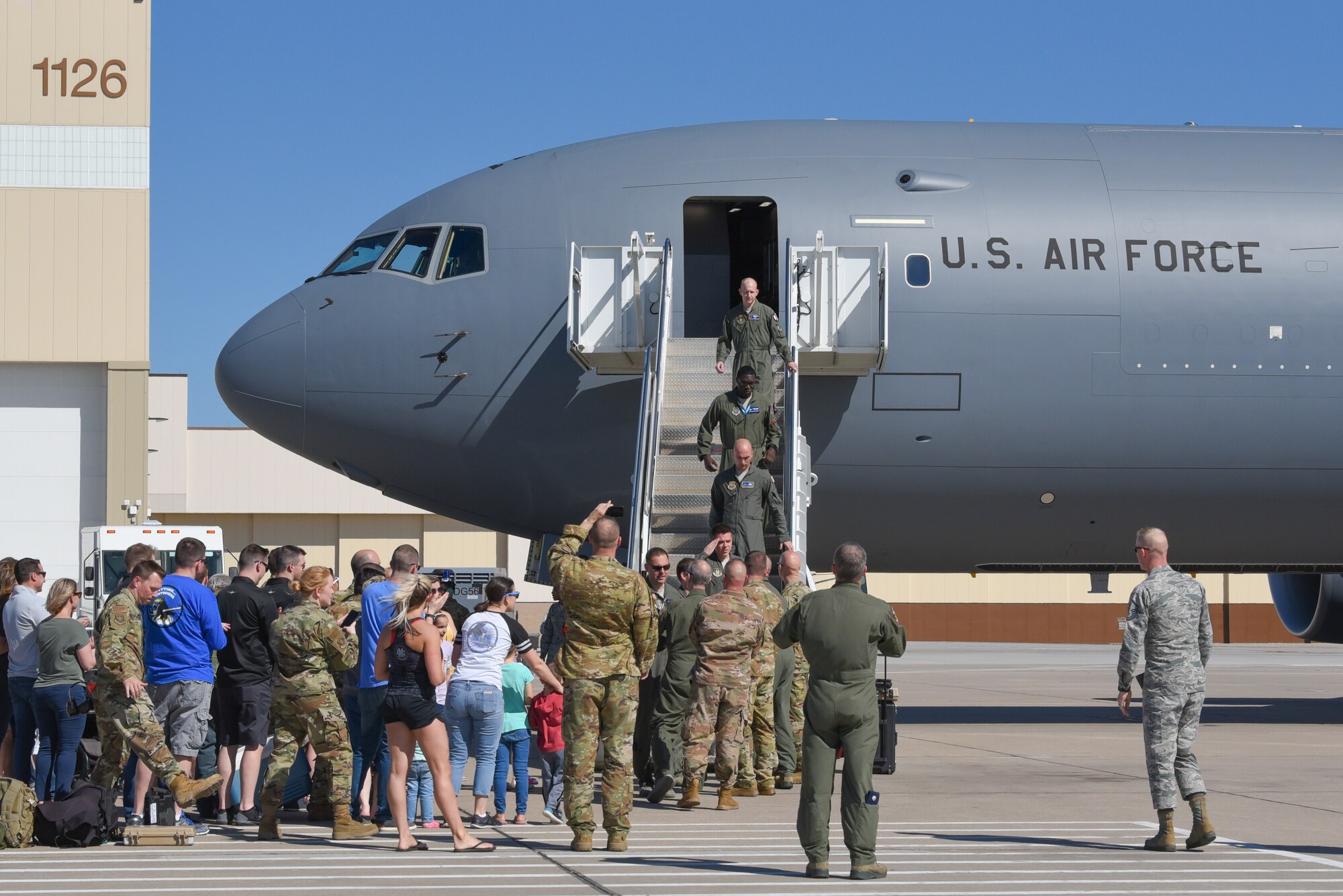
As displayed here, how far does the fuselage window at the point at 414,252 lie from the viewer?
14.8 meters

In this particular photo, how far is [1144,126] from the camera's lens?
1570 cm

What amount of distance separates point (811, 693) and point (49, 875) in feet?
13.4

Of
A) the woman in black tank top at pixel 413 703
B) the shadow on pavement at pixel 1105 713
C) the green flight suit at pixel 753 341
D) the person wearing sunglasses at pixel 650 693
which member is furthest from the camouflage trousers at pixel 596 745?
the shadow on pavement at pixel 1105 713

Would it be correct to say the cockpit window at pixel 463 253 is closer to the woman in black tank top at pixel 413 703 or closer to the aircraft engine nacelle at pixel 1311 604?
the woman in black tank top at pixel 413 703

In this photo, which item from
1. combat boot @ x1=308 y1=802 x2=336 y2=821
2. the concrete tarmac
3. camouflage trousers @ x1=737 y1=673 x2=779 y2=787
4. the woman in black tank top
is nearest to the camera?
the concrete tarmac

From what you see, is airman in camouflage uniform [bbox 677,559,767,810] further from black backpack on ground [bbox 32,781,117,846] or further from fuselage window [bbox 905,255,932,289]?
fuselage window [bbox 905,255,932,289]

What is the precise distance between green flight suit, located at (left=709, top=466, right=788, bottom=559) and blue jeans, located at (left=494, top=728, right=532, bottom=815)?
2.70 metres

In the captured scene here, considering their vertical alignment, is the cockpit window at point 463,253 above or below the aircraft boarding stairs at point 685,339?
above

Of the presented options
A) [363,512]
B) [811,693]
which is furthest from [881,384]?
[363,512]

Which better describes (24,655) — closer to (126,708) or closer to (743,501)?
(126,708)

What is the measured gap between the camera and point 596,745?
8.79 meters

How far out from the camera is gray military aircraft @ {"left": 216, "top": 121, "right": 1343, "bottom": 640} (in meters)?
14.4

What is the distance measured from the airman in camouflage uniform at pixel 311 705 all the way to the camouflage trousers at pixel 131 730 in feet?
2.00

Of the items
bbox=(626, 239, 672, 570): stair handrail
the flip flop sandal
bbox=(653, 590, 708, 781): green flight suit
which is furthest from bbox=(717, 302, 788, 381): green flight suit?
the flip flop sandal
